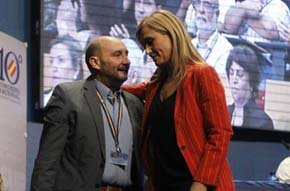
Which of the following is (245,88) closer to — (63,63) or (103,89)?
(63,63)

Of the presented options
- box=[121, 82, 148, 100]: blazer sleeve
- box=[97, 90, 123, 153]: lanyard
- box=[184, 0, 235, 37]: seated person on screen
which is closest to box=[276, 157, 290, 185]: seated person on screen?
box=[184, 0, 235, 37]: seated person on screen

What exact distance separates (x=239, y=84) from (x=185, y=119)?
8.83 ft

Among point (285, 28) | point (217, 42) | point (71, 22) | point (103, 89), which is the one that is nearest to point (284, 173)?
point (217, 42)

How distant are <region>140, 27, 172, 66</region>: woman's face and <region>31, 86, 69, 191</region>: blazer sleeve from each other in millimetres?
400

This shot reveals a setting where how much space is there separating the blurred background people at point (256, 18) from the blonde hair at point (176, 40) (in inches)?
104

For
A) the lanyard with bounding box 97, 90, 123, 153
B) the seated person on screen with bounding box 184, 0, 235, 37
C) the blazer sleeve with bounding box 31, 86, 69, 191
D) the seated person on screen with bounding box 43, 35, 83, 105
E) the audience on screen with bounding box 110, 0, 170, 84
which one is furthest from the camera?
the seated person on screen with bounding box 184, 0, 235, 37

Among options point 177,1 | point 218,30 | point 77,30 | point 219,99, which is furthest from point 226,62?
point 219,99

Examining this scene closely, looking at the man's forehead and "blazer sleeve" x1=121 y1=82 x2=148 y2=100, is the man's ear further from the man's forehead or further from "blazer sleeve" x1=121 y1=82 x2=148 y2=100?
"blazer sleeve" x1=121 y1=82 x2=148 y2=100

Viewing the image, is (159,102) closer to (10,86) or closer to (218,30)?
(10,86)

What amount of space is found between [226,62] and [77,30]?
1.14m

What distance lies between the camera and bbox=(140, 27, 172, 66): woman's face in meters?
2.41

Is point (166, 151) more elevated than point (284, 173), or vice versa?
point (166, 151)

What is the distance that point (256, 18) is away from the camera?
516 centimetres

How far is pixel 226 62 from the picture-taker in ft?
16.4
